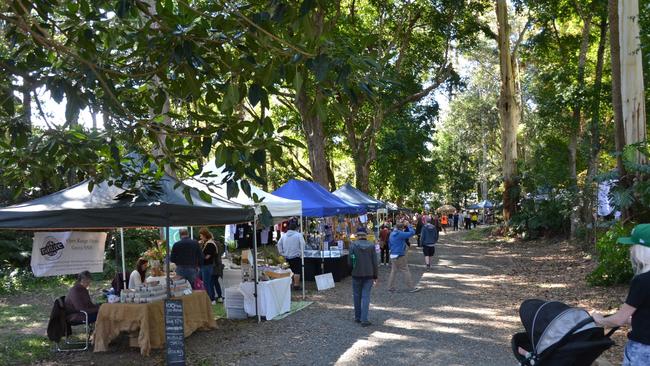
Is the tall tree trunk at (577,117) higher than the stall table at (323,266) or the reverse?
higher

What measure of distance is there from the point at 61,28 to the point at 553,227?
2739cm

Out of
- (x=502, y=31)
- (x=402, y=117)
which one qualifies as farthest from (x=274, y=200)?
(x=502, y=31)

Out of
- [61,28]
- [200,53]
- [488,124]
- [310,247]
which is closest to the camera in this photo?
[200,53]

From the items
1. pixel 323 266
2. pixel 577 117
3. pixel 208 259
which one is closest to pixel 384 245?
pixel 323 266

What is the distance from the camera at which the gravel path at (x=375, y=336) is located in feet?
26.8

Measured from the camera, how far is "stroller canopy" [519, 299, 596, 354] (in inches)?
159

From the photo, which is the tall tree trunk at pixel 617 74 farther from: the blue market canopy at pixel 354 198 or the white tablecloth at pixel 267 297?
the white tablecloth at pixel 267 297

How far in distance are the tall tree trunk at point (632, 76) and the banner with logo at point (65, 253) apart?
489 inches

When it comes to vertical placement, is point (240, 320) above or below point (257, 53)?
below

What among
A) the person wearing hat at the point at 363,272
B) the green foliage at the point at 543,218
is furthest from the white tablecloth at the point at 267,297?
the green foliage at the point at 543,218

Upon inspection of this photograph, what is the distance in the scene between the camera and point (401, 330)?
388 inches

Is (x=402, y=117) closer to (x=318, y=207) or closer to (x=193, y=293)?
(x=318, y=207)

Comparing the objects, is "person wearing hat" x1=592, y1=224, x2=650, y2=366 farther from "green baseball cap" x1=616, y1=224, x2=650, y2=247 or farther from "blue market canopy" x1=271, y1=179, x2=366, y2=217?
"blue market canopy" x1=271, y1=179, x2=366, y2=217

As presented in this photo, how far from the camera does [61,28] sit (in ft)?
18.9
